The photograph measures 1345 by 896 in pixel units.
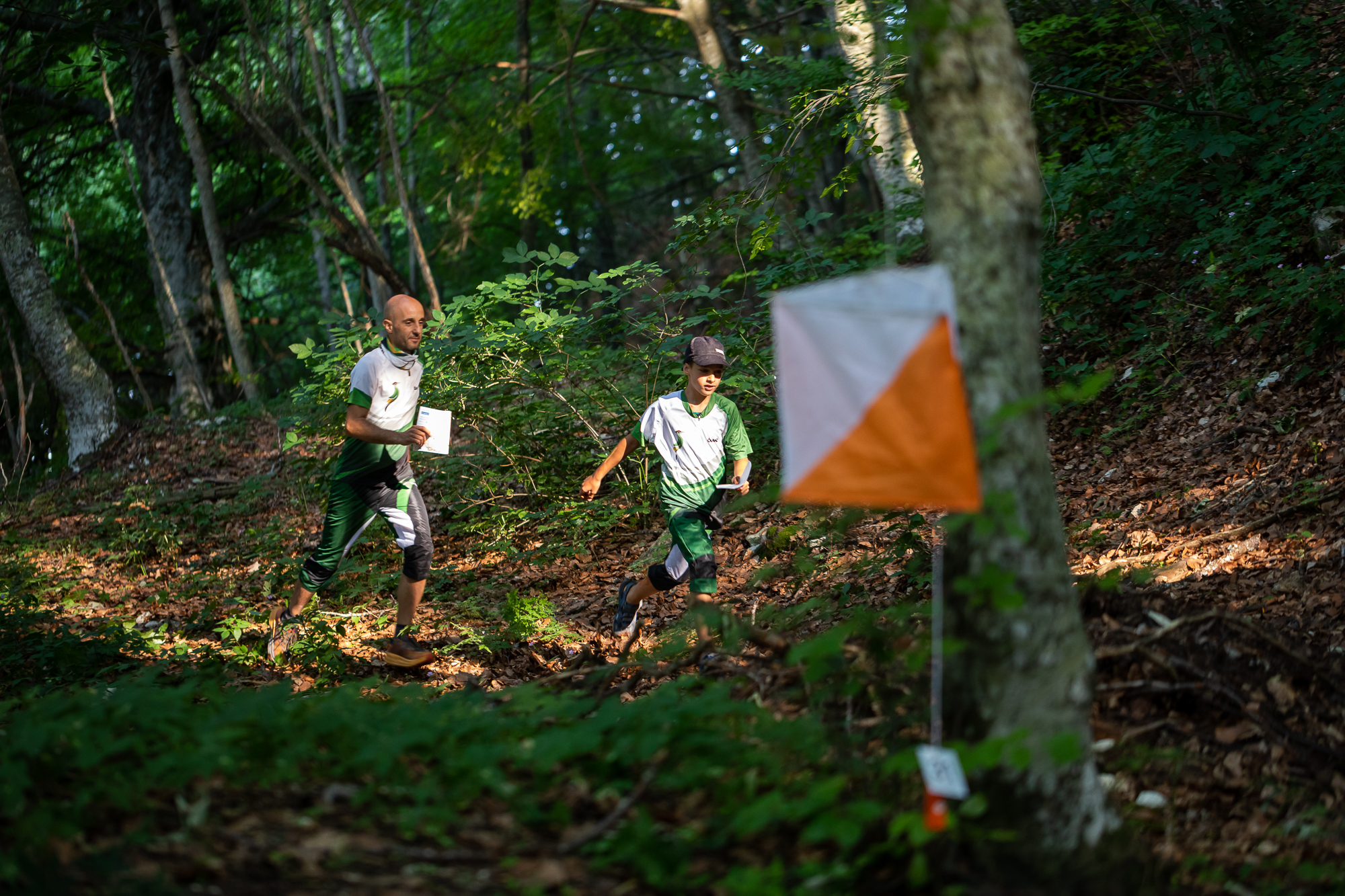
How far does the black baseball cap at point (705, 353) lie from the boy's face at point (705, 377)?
3 cm

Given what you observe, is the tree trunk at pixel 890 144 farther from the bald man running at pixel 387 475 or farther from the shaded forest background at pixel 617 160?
the bald man running at pixel 387 475

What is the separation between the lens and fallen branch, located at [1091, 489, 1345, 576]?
5.32m

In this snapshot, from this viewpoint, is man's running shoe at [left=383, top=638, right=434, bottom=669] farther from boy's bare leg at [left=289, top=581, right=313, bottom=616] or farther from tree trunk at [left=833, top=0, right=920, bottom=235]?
tree trunk at [left=833, top=0, right=920, bottom=235]

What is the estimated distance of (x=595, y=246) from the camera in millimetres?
26812

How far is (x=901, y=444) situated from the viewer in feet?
7.95

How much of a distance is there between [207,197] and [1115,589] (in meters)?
15.7

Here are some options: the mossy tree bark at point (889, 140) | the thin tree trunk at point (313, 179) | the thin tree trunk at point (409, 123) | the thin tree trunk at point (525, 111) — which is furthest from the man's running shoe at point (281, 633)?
the thin tree trunk at point (409, 123)

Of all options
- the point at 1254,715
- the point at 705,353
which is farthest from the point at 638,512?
the point at 1254,715

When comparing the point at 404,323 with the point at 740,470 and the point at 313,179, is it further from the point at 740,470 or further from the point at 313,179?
the point at 313,179

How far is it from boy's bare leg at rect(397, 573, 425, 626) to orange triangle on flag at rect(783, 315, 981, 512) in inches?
165

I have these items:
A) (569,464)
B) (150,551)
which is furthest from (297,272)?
(569,464)

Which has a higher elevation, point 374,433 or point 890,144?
point 890,144

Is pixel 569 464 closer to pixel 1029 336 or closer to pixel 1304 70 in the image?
pixel 1029 336

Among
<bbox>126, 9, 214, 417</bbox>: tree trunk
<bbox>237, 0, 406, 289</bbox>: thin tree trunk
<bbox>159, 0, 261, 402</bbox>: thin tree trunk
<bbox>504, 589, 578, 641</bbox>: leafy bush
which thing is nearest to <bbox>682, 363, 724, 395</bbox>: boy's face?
<bbox>504, 589, 578, 641</bbox>: leafy bush
